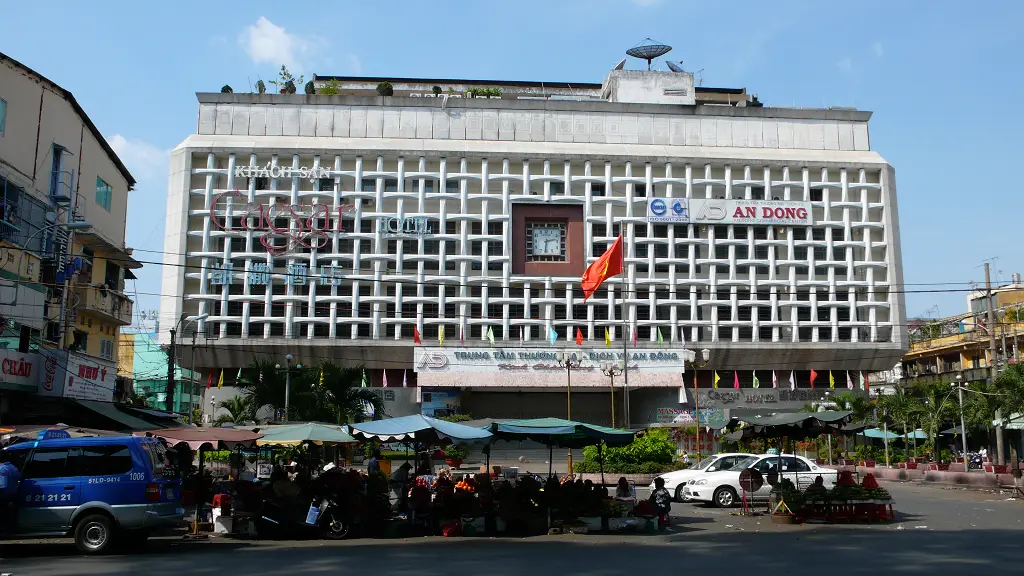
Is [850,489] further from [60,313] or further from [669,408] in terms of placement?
[669,408]


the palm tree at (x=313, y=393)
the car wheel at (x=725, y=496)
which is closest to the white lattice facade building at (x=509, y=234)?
the palm tree at (x=313, y=393)

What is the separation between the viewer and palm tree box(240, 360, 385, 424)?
130ft

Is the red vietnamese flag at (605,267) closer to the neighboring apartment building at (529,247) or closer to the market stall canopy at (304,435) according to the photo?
the neighboring apartment building at (529,247)

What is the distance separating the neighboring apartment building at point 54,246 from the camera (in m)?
28.3

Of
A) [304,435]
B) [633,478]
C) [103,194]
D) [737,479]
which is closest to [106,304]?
[103,194]

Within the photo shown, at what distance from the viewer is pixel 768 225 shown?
197 ft

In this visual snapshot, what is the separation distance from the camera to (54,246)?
32.0 m

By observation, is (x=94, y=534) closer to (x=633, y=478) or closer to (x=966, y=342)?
(x=633, y=478)

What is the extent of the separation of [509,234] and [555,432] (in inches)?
1565

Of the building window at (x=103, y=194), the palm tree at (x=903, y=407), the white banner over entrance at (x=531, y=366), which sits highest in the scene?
the building window at (x=103, y=194)

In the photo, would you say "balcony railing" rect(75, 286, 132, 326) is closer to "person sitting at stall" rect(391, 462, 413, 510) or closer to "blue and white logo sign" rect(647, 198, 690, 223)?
"person sitting at stall" rect(391, 462, 413, 510)

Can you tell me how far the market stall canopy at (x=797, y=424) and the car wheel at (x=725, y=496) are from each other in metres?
1.73

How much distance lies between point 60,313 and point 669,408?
39.9 m

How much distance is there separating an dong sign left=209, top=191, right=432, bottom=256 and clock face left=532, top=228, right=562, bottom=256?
12.2 metres
